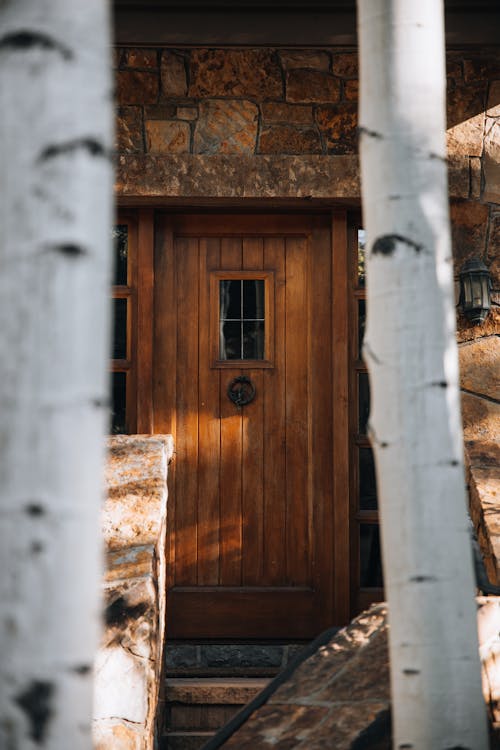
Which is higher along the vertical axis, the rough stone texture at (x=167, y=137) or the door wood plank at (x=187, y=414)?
the rough stone texture at (x=167, y=137)

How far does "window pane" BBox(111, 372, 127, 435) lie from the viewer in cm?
441

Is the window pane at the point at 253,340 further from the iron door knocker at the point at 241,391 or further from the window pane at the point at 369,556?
the window pane at the point at 369,556

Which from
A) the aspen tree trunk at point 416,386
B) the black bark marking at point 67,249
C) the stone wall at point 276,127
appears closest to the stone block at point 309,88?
the stone wall at point 276,127

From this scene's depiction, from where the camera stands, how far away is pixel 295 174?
426 centimetres

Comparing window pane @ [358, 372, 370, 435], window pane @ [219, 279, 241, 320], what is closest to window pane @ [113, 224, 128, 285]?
window pane @ [219, 279, 241, 320]

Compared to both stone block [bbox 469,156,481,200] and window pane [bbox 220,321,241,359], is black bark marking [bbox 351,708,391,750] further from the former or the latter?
stone block [bbox 469,156,481,200]

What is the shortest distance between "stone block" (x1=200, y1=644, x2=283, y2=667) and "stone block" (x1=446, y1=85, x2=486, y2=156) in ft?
8.49

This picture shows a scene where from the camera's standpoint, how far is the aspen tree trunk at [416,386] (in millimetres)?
1636

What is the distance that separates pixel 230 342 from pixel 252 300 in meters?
0.24

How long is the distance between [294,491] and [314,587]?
1.57ft

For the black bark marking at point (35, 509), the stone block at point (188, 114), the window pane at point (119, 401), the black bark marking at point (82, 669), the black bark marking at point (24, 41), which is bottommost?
the black bark marking at point (82, 669)

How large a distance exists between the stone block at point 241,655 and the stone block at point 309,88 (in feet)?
8.79

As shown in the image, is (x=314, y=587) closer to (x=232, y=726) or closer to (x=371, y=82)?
(x=232, y=726)

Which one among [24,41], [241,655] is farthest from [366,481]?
[24,41]
